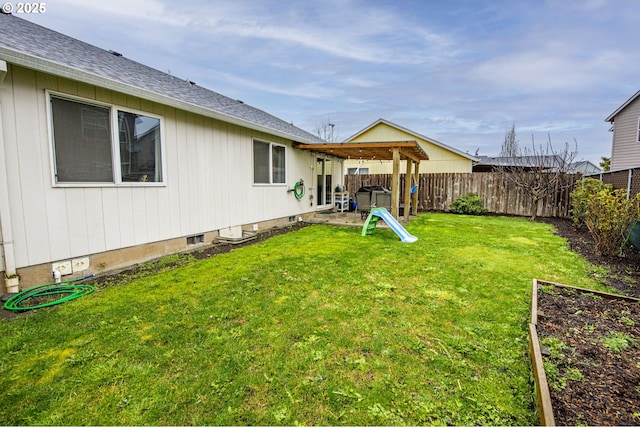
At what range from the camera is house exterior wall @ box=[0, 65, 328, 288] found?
3387mm

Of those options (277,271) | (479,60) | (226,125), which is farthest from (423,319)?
(479,60)

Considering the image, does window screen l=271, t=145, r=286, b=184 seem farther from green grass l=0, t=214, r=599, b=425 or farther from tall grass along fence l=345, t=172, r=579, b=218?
tall grass along fence l=345, t=172, r=579, b=218

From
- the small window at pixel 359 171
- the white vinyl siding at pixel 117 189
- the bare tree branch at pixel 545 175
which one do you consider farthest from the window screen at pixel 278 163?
the small window at pixel 359 171

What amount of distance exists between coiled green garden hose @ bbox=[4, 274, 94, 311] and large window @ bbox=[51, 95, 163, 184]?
1317 millimetres

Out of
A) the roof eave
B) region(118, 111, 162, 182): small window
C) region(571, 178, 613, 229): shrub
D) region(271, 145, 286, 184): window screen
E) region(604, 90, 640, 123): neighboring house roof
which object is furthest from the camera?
region(604, 90, 640, 123): neighboring house roof

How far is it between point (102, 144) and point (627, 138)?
21.6 meters

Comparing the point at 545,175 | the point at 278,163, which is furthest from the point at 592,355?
the point at 545,175

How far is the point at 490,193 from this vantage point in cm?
1255

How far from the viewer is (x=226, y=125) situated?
6398 millimetres

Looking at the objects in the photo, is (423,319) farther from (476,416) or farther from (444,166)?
(444,166)

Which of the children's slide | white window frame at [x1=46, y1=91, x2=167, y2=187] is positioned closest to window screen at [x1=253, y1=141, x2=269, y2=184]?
Result: white window frame at [x1=46, y1=91, x2=167, y2=187]

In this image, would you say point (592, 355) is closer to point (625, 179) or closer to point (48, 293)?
point (48, 293)

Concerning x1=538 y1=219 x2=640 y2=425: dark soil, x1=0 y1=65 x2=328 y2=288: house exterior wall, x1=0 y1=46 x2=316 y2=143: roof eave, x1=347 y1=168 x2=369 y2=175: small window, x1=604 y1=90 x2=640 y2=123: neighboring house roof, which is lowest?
x1=538 y1=219 x2=640 y2=425: dark soil

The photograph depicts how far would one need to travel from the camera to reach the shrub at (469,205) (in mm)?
12198
